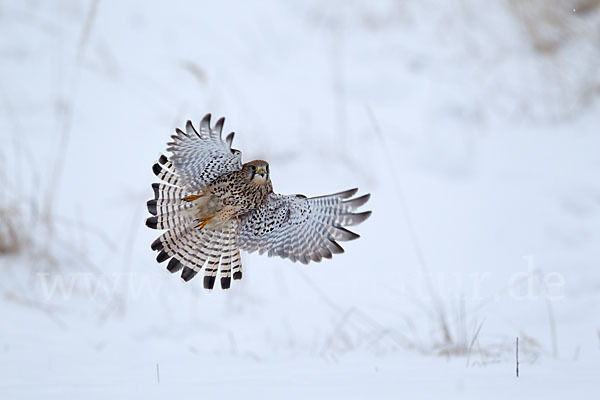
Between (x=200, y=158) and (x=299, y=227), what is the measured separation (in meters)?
0.38

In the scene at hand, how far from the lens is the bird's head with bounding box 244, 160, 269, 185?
4.69 feet

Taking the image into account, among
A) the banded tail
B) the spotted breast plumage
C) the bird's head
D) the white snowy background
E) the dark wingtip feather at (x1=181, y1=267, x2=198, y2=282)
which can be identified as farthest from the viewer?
the white snowy background

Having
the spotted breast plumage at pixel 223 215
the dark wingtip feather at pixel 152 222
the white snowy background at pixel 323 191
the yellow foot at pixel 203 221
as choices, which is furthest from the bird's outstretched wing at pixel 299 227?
the white snowy background at pixel 323 191

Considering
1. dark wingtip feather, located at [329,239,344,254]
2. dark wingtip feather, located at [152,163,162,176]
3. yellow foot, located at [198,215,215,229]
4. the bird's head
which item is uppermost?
dark wingtip feather, located at [152,163,162,176]

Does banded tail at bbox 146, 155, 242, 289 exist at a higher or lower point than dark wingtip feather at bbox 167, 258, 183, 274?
higher

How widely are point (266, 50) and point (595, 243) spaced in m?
3.24

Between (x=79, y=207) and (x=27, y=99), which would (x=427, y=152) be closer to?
(x=79, y=207)

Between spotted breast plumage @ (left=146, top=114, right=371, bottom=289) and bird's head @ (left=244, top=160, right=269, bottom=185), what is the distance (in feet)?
0.32

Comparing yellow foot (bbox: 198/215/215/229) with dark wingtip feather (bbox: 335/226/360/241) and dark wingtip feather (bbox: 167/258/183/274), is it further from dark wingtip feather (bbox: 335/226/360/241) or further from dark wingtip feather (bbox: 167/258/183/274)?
dark wingtip feather (bbox: 335/226/360/241)

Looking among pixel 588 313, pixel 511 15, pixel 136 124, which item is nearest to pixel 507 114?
pixel 511 15

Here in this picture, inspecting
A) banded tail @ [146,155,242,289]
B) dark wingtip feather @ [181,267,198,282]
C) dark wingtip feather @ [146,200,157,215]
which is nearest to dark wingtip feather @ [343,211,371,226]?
banded tail @ [146,155,242,289]

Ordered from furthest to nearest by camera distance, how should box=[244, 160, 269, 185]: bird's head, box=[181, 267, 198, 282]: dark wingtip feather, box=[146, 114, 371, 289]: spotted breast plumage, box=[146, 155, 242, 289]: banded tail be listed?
box=[146, 155, 242, 289]: banded tail
box=[146, 114, 371, 289]: spotted breast plumage
box=[181, 267, 198, 282]: dark wingtip feather
box=[244, 160, 269, 185]: bird's head

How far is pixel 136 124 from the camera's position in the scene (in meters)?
4.59

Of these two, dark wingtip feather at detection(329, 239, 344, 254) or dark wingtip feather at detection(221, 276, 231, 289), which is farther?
dark wingtip feather at detection(329, 239, 344, 254)
